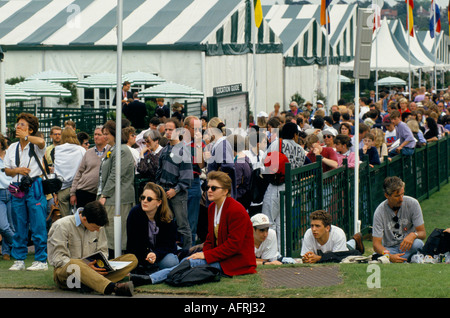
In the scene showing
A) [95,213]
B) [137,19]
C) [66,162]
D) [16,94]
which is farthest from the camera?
[137,19]

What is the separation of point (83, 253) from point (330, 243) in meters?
3.06

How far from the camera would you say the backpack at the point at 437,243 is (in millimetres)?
9633

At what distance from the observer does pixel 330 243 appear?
9.74 m

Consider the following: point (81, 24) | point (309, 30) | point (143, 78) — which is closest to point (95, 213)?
point (143, 78)

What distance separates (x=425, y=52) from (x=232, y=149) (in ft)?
117

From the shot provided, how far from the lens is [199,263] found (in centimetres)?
859

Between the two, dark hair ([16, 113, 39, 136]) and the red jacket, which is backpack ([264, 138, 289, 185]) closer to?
the red jacket

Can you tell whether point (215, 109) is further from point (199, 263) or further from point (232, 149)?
point (199, 263)

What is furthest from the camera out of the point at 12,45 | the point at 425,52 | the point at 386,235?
the point at 425,52

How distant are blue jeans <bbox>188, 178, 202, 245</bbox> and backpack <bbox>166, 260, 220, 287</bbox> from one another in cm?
319

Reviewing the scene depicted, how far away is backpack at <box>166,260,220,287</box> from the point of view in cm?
816

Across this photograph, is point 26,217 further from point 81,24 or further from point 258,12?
point 81,24

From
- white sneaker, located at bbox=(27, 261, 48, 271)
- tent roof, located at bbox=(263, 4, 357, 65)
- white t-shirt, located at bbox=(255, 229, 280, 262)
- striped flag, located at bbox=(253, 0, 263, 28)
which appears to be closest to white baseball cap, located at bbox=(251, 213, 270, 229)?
white t-shirt, located at bbox=(255, 229, 280, 262)
